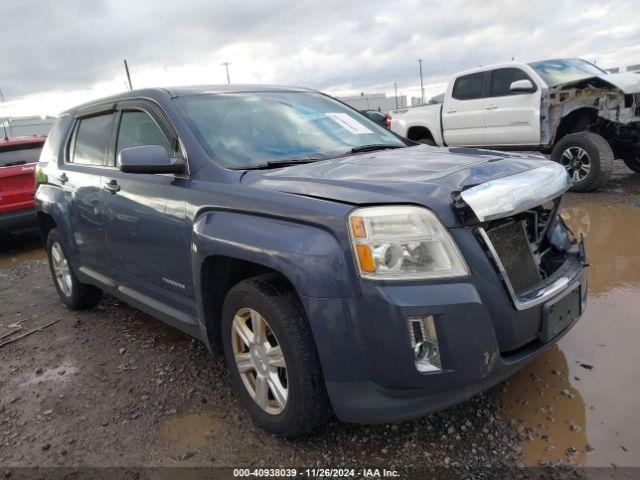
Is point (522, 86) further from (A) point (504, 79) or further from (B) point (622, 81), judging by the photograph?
(B) point (622, 81)

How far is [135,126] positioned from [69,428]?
6.10 ft

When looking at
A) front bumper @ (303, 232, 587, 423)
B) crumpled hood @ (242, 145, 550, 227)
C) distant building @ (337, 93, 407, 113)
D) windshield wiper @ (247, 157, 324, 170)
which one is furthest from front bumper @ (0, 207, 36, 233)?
distant building @ (337, 93, 407, 113)

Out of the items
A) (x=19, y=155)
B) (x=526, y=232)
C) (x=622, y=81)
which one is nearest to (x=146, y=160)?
(x=526, y=232)

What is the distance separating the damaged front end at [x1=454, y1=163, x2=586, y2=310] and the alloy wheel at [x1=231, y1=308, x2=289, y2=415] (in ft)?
3.33

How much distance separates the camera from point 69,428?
2.82 m

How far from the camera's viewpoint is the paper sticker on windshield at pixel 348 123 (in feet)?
11.2

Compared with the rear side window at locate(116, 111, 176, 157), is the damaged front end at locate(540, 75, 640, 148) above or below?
below

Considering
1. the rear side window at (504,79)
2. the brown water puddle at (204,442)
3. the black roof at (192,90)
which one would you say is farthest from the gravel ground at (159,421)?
the rear side window at (504,79)

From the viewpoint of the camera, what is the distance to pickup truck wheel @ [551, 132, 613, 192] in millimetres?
6785

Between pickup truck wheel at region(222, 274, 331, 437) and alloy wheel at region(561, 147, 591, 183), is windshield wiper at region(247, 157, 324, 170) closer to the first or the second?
pickup truck wheel at region(222, 274, 331, 437)

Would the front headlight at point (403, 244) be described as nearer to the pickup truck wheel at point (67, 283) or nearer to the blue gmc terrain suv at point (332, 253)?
the blue gmc terrain suv at point (332, 253)

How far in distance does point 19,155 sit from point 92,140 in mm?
4163

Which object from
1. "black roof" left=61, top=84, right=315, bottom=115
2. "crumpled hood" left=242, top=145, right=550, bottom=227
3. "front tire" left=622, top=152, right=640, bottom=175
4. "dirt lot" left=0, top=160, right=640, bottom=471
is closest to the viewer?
"crumpled hood" left=242, top=145, right=550, bottom=227

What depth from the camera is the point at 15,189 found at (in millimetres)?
7020
